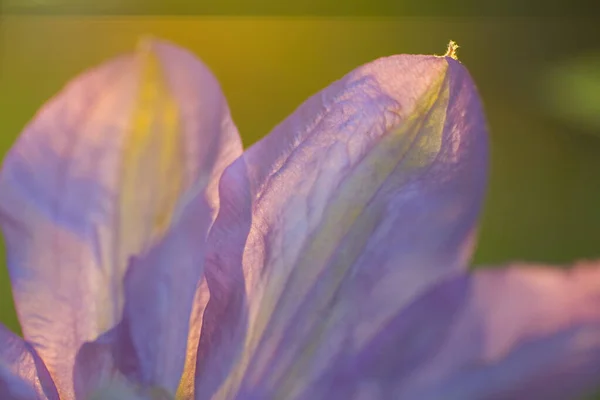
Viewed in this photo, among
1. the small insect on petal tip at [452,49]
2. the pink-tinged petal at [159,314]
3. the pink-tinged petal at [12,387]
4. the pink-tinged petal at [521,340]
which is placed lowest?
the pink-tinged petal at [12,387]

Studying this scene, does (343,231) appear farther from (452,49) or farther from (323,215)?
(452,49)

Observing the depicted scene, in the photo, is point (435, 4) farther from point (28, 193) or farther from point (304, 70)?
point (28, 193)

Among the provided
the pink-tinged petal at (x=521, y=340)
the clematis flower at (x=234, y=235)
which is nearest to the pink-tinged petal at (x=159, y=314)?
the clematis flower at (x=234, y=235)

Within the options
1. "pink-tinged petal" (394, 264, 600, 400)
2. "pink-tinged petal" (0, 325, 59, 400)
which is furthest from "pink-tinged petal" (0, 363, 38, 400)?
"pink-tinged petal" (394, 264, 600, 400)

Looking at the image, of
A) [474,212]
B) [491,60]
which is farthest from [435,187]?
[491,60]

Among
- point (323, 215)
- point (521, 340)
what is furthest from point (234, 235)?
point (521, 340)

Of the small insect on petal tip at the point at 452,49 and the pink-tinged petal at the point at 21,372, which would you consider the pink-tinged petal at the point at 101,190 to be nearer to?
the pink-tinged petal at the point at 21,372

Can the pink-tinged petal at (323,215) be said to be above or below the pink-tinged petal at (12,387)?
above

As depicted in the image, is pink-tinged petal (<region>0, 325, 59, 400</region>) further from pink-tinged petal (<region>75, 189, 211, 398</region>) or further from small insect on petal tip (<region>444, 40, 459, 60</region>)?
small insect on petal tip (<region>444, 40, 459, 60</region>)
